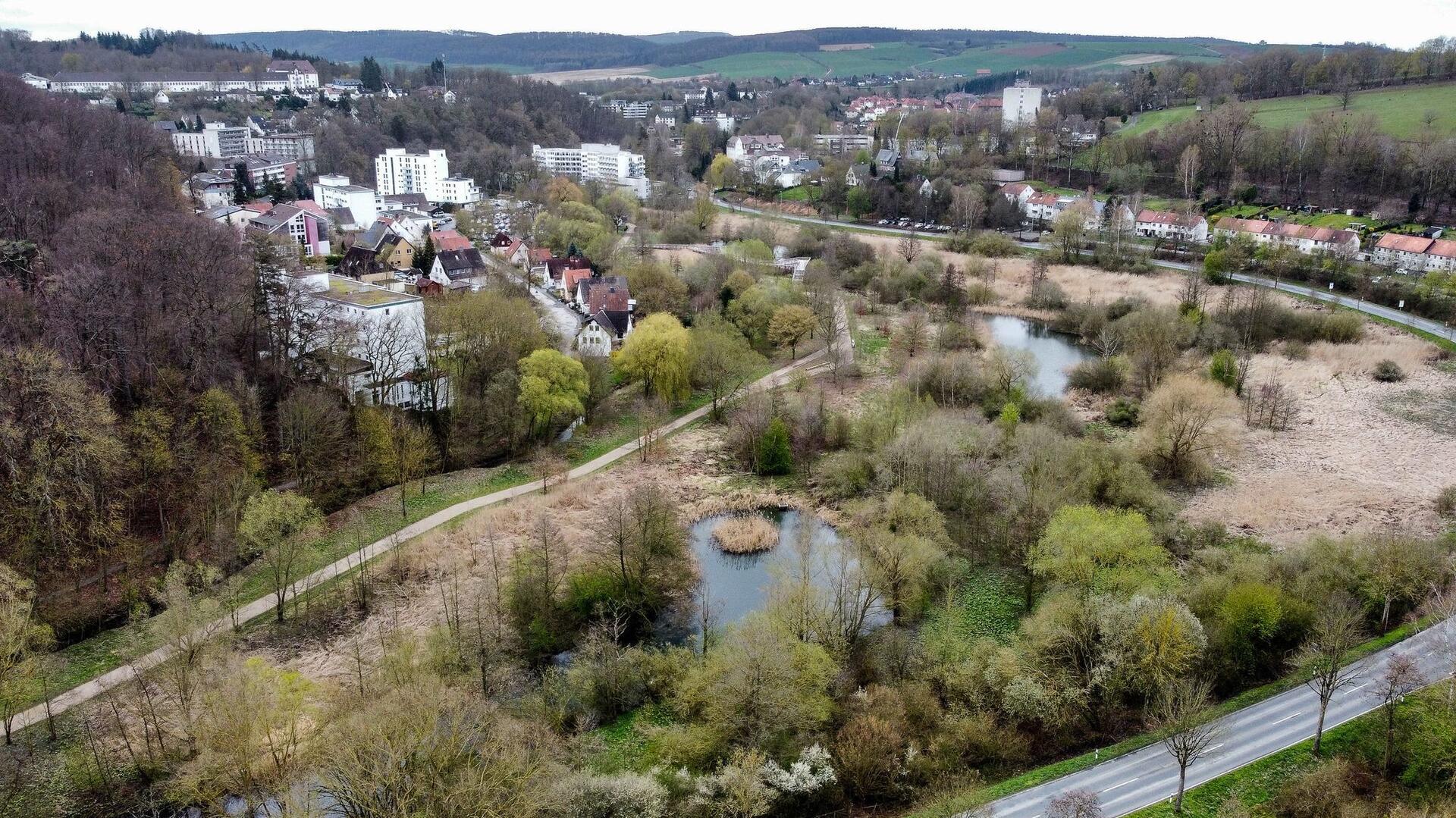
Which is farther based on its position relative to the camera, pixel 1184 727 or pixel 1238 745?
pixel 1238 745

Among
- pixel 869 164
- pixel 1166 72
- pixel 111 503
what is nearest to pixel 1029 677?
pixel 111 503

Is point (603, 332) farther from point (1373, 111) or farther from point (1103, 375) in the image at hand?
point (1373, 111)

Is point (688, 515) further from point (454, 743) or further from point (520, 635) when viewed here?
point (454, 743)

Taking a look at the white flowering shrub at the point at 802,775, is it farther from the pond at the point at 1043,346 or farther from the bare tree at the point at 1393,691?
the pond at the point at 1043,346

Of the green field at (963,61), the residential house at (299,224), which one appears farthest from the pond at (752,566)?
the green field at (963,61)

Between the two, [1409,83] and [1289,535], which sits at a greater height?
[1409,83]

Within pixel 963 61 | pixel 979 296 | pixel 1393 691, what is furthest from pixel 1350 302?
pixel 963 61

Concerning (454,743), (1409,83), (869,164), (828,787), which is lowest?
(828,787)
